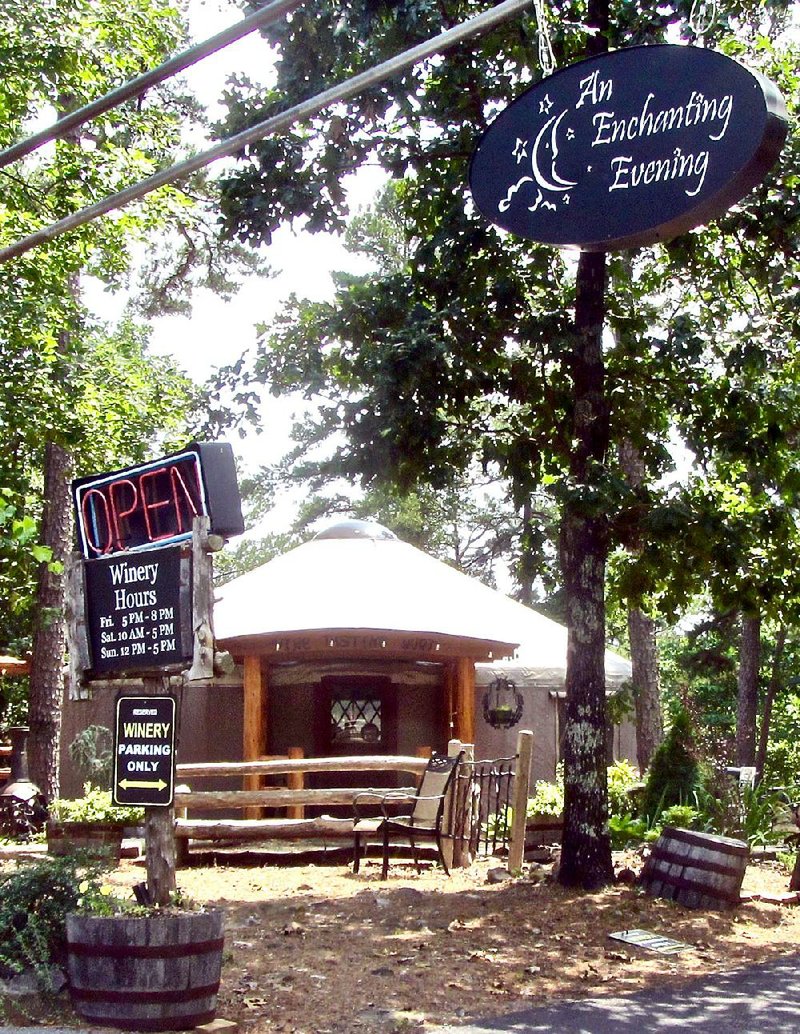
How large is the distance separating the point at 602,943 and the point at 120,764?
3.45m

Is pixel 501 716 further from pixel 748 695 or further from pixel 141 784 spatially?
pixel 141 784

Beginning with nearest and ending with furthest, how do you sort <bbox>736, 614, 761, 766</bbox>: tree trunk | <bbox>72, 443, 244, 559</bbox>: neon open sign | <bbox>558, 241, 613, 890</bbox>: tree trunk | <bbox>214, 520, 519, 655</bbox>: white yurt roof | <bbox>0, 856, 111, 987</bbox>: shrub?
1. <bbox>0, 856, 111, 987</bbox>: shrub
2. <bbox>72, 443, 244, 559</bbox>: neon open sign
3. <bbox>558, 241, 613, 890</bbox>: tree trunk
4. <bbox>214, 520, 519, 655</bbox>: white yurt roof
5. <bbox>736, 614, 761, 766</bbox>: tree trunk

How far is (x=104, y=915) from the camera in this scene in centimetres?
581

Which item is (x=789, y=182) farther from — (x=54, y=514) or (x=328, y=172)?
(x=54, y=514)

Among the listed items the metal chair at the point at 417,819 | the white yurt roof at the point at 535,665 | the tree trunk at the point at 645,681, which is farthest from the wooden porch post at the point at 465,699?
the metal chair at the point at 417,819

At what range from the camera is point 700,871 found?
353 inches

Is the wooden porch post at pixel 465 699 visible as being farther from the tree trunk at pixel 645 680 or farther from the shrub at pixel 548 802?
the tree trunk at pixel 645 680

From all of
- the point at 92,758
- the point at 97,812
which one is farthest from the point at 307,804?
the point at 92,758

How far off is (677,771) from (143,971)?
801 cm

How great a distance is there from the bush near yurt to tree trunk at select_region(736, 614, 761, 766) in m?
8.63

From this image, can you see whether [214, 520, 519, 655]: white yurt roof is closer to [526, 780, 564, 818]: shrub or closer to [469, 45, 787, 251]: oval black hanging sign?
[526, 780, 564, 818]: shrub

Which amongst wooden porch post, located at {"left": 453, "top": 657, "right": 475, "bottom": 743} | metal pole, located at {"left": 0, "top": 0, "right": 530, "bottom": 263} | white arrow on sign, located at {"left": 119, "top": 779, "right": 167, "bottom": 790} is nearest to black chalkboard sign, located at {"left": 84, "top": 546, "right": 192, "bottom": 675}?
white arrow on sign, located at {"left": 119, "top": 779, "right": 167, "bottom": 790}

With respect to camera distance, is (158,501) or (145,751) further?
(158,501)

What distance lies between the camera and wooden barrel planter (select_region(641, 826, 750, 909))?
351 inches
